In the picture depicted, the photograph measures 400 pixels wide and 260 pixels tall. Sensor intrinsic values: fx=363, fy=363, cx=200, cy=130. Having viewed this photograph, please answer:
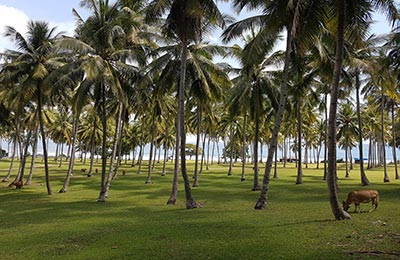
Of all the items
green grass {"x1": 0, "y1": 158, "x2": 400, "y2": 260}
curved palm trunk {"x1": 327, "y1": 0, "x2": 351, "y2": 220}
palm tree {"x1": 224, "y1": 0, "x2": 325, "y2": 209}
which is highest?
palm tree {"x1": 224, "y1": 0, "x2": 325, "y2": 209}

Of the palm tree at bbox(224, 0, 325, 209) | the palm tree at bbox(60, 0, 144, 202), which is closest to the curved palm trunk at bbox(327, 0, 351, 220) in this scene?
the palm tree at bbox(224, 0, 325, 209)

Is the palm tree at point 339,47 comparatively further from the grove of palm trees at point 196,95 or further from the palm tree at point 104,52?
the palm tree at point 104,52

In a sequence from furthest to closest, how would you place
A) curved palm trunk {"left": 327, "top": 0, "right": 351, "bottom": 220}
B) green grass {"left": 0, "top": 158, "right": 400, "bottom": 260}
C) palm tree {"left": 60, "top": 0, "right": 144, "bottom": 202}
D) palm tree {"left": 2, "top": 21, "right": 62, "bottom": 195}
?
palm tree {"left": 2, "top": 21, "right": 62, "bottom": 195}
palm tree {"left": 60, "top": 0, "right": 144, "bottom": 202}
curved palm trunk {"left": 327, "top": 0, "right": 351, "bottom": 220}
green grass {"left": 0, "top": 158, "right": 400, "bottom": 260}

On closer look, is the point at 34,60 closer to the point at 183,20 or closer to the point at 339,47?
the point at 183,20

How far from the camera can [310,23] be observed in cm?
1439

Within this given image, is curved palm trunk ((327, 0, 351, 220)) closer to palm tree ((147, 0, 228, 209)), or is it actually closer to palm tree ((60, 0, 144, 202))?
palm tree ((147, 0, 228, 209))

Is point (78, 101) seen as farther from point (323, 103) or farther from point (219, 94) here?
point (323, 103)

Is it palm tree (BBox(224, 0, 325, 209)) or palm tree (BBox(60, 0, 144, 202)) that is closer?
palm tree (BBox(224, 0, 325, 209))

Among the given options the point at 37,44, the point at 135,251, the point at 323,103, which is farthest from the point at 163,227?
the point at 323,103

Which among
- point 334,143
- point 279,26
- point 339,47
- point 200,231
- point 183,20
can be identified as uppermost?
point 183,20

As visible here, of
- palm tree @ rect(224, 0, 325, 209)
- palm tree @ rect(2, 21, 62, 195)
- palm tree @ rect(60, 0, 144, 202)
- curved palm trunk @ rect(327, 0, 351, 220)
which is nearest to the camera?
curved palm trunk @ rect(327, 0, 351, 220)

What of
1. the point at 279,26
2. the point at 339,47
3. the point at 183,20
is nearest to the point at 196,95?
the point at 183,20

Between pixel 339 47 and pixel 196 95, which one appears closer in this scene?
pixel 339 47

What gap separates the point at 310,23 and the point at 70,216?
520 inches
